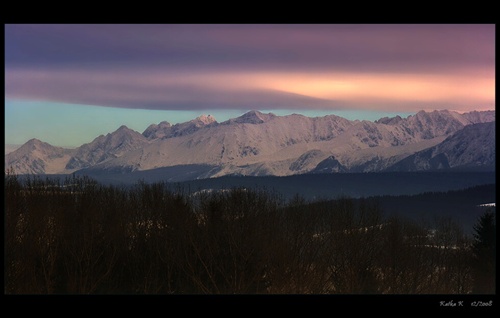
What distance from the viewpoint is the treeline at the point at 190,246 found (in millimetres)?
50656

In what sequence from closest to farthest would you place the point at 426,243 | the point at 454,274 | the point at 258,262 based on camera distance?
the point at 258,262 < the point at 454,274 < the point at 426,243

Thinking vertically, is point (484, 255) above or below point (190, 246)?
below

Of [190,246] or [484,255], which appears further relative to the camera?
[484,255]

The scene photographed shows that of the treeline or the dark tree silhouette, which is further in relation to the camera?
the dark tree silhouette

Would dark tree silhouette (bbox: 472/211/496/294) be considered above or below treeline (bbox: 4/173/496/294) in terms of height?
below

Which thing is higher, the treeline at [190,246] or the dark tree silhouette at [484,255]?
the treeline at [190,246]

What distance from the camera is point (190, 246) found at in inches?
2234

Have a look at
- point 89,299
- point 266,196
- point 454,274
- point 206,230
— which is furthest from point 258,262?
point 454,274

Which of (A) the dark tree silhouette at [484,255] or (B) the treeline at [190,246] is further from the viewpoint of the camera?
(A) the dark tree silhouette at [484,255]

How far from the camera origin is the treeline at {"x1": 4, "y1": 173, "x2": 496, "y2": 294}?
50656 mm
